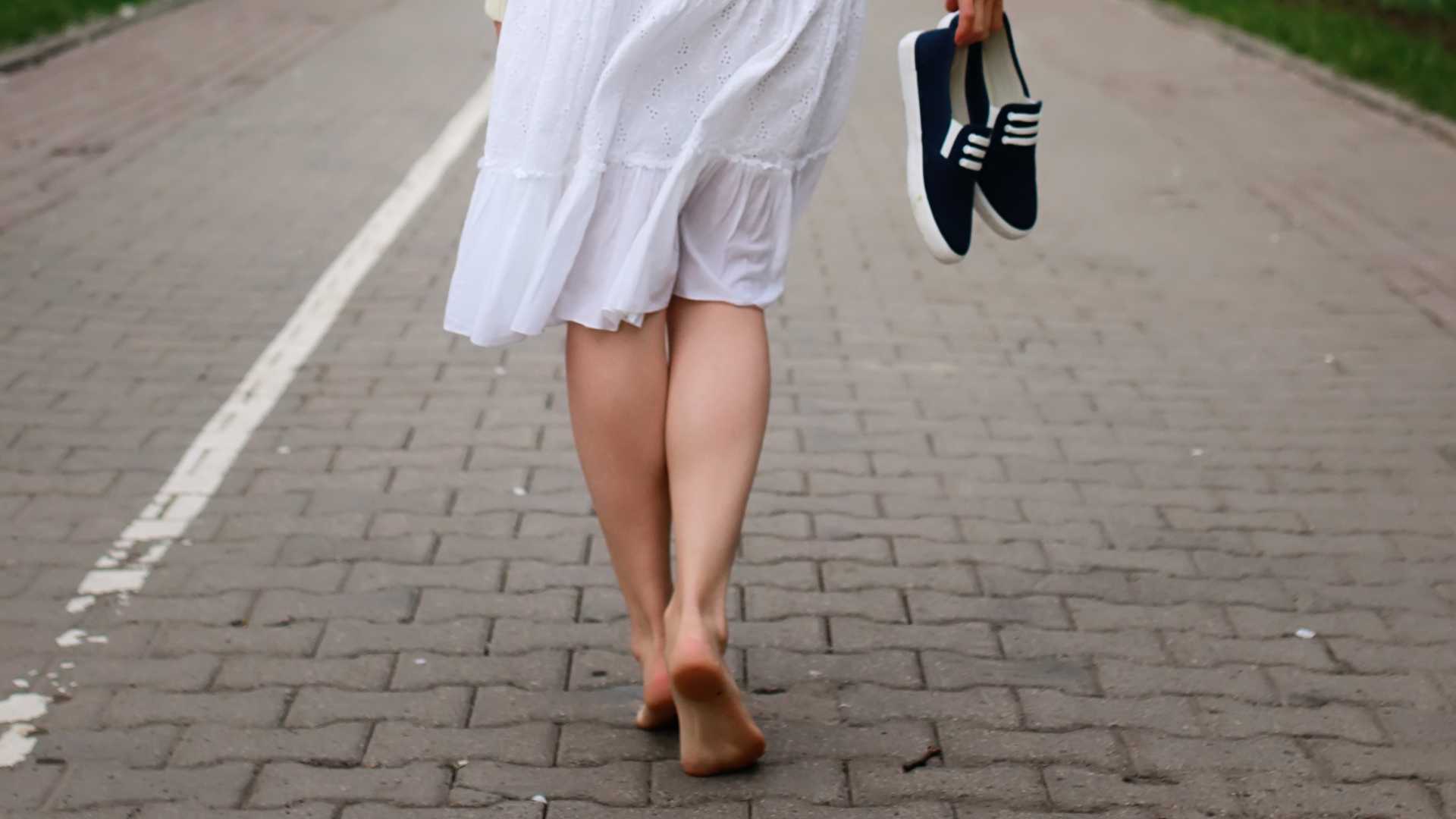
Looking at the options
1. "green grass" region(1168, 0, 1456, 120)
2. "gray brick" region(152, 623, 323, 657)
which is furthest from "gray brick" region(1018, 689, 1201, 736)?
"green grass" region(1168, 0, 1456, 120)

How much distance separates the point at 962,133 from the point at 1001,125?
0.37ft

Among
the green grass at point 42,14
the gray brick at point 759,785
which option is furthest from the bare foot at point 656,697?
the green grass at point 42,14

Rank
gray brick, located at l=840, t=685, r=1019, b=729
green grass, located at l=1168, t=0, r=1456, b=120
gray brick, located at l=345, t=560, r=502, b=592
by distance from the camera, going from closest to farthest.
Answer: gray brick, located at l=840, t=685, r=1019, b=729 → gray brick, located at l=345, t=560, r=502, b=592 → green grass, located at l=1168, t=0, r=1456, b=120

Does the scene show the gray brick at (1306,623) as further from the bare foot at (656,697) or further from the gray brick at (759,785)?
the bare foot at (656,697)

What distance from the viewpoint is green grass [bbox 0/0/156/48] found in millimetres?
14750

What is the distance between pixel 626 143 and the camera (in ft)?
9.93

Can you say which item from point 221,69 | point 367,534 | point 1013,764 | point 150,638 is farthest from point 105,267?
point 221,69

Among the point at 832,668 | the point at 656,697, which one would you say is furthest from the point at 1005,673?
the point at 656,697

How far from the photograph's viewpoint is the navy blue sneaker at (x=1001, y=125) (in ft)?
11.0

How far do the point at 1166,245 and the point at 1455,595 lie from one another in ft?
13.7

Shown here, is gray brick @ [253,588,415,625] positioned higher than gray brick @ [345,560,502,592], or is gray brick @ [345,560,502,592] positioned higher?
gray brick @ [253,588,415,625]

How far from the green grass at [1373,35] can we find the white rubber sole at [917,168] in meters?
9.29

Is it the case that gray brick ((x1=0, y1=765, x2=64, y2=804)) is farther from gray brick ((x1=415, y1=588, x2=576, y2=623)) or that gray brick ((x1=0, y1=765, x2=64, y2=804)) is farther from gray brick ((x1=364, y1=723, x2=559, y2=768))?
gray brick ((x1=415, y1=588, x2=576, y2=623))

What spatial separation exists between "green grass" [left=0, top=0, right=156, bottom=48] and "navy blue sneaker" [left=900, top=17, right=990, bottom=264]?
40.8 ft
